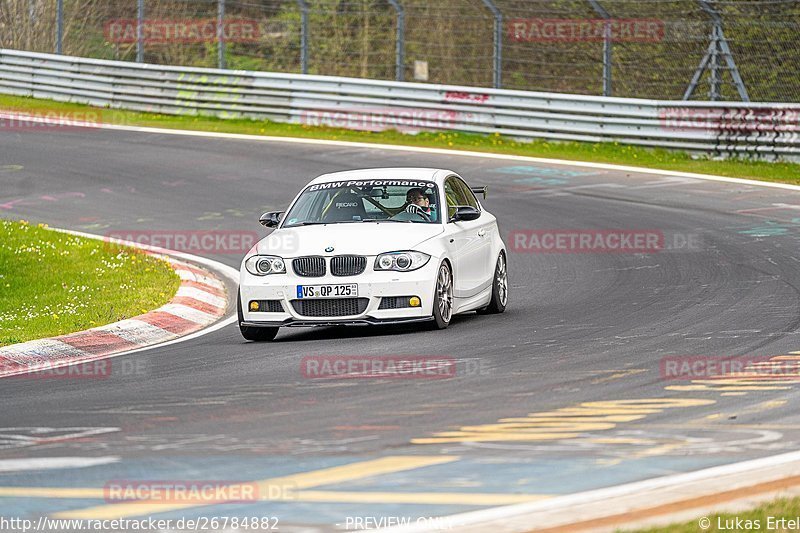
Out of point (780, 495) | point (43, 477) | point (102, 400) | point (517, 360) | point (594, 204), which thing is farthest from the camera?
point (594, 204)

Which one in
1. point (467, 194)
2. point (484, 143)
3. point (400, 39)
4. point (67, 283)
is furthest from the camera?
point (400, 39)

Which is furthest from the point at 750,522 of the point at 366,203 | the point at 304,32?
the point at 304,32

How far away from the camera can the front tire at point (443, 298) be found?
1206cm

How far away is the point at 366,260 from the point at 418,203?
4.09ft

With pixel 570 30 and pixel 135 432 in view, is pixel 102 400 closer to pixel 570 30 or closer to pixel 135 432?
pixel 135 432

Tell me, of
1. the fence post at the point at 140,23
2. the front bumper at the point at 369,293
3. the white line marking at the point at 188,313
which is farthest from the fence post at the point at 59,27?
the front bumper at the point at 369,293

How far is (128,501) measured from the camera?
6.21 metres

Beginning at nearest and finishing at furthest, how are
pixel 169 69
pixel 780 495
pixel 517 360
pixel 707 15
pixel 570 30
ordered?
1. pixel 780 495
2. pixel 517 360
3. pixel 707 15
4. pixel 570 30
5. pixel 169 69

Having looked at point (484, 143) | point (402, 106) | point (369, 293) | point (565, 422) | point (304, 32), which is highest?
point (304, 32)

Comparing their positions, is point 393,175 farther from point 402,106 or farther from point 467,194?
point 402,106

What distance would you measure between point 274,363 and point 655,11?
19.2 meters

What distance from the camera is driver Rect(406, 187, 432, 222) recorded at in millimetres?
12945

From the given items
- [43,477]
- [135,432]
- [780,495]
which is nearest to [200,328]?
[135,432]

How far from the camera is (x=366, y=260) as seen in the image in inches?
472
